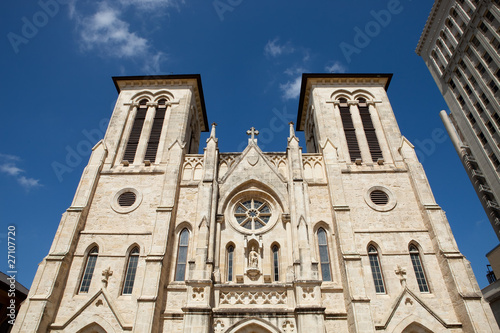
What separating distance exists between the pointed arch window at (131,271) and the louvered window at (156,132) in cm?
678

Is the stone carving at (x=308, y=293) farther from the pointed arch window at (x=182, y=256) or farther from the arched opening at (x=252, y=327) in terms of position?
the pointed arch window at (x=182, y=256)

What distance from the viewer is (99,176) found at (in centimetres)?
2152

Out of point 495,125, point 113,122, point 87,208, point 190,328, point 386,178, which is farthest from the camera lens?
point 495,125

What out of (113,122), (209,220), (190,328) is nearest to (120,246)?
(209,220)

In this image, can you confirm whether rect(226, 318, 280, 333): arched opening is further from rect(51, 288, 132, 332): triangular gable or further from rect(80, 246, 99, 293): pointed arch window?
rect(80, 246, 99, 293): pointed arch window

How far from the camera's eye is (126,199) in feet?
67.7

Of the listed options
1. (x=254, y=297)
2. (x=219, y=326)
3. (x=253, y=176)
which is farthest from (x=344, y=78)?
(x=219, y=326)

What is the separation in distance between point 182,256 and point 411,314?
38.9ft

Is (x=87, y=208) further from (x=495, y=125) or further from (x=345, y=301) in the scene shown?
(x=495, y=125)

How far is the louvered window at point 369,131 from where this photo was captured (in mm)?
23047

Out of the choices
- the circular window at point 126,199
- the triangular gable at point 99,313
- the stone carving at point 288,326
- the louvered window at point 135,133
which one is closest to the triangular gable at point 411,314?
the stone carving at point 288,326

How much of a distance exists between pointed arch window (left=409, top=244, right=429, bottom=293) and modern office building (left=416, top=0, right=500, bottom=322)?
12.3 m

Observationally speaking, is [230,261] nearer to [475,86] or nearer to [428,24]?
[475,86]

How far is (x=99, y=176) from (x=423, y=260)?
1956cm
